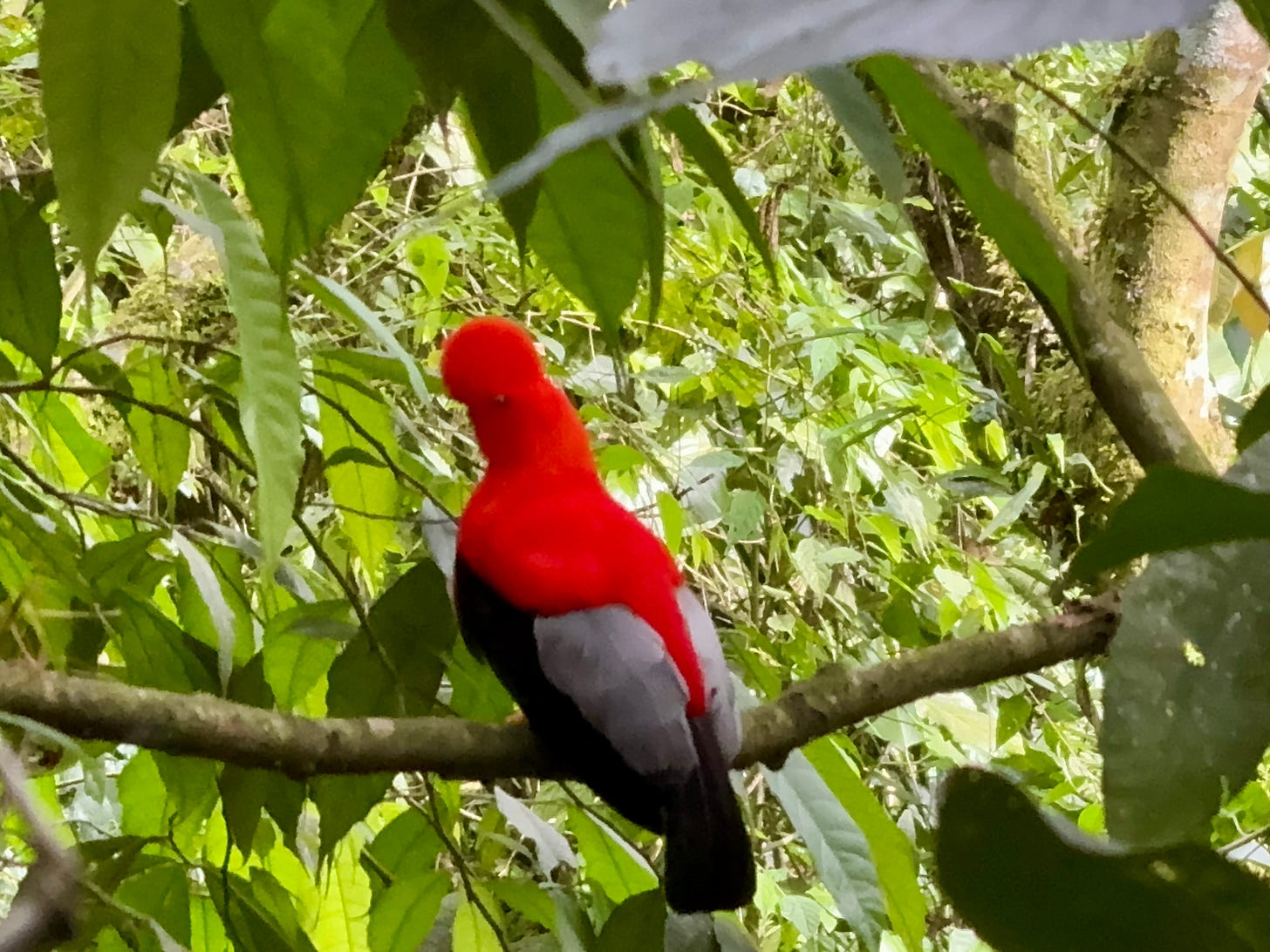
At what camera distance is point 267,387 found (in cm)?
58

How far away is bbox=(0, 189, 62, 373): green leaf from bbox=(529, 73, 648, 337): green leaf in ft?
1.17

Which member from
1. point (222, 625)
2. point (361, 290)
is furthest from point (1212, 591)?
point (361, 290)

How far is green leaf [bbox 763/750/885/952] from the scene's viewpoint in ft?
2.83

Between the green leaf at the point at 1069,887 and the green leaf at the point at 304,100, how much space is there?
0.31 meters

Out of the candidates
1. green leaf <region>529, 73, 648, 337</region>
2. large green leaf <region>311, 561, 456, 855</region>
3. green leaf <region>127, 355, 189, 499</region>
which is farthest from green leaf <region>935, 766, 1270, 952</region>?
green leaf <region>127, 355, 189, 499</region>

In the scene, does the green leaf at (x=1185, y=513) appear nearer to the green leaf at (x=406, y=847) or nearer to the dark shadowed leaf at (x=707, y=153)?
the dark shadowed leaf at (x=707, y=153)

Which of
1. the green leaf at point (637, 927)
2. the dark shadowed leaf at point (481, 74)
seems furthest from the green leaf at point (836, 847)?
the dark shadowed leaf at point (481, 74)

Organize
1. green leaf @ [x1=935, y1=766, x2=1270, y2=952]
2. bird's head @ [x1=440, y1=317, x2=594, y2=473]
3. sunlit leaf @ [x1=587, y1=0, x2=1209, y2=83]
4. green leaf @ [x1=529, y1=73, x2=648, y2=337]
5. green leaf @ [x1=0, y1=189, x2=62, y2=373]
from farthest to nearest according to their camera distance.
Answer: bird's head @ [x1=440, y1=317, x2=594, y2=473], green leaf @ [x1=0, y1=189, x2=62, y2=373], green leaf @ [x1=529, y1=73, x2=648, y2=337], green leaf @ [x1=935, y1=766, x2=1270, y2=952], sunlit leaf @ [x1=587, y1=0, x2=1209, y2=83]

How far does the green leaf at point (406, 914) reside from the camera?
0.93m

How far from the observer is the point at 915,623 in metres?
1.90

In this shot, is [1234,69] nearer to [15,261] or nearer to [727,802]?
[727,802]

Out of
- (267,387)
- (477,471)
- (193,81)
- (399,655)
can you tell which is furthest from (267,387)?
A: (477,471)

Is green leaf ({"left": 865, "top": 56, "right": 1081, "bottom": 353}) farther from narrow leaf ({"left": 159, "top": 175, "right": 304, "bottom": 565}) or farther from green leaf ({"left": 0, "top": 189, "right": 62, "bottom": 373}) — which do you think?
green leaf ({"left": 0, "top": 189, "right": 62, "bottom": 373})

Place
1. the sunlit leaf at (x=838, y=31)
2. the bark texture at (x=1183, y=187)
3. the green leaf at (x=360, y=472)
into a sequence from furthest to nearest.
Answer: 1. the bark texture at (x=1183, y=187)
2. the green leaf at (x=360, y=472)
3. the sunlit leaf at (x=838, y=31)
